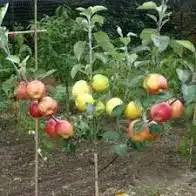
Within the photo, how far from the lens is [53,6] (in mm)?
7551

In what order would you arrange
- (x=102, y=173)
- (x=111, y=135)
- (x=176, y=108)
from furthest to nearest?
1. (x=102, y=173)
2. (x=111, y=135)
3. (x=176, y=108)

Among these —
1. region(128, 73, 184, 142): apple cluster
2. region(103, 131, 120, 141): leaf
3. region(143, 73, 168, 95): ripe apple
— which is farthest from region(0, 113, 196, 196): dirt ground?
region(143, 73, 168, 95): ripe apple

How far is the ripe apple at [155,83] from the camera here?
5.95 ft

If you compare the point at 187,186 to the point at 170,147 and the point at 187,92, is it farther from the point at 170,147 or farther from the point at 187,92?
the point at 187,92

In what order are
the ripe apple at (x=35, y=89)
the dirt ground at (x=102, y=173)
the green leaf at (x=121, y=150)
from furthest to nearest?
1. the dirt ground at (x=102, y=173)
2. the green leaf at (x=121, y=150)
3. the ripe apple at (x=35, y=89)

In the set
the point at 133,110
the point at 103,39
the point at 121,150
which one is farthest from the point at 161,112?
the point at 103,39

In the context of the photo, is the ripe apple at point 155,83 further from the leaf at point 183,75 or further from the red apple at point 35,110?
the red apple at point 35,110

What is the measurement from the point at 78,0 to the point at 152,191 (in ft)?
16.7

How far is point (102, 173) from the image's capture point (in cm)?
325

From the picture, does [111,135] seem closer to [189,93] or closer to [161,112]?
[161,112]

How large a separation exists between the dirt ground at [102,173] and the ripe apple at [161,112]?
118 centimetres

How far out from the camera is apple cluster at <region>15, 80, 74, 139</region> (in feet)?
6.09

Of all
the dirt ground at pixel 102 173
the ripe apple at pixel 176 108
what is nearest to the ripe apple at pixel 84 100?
the ripe apple at pixel 176 108

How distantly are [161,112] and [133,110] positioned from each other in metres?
0.13
